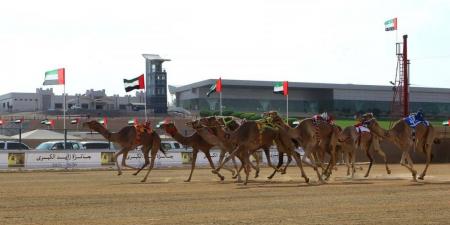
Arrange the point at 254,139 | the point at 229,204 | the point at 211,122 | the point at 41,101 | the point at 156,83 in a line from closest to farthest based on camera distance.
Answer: the point at 229,204
the point at 254,139
the point at 211,122
the point at 156,83
the point at 41,101

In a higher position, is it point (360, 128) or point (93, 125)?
point (93, 125)

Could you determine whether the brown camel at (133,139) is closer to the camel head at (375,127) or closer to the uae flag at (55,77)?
the camel head at (375,127)

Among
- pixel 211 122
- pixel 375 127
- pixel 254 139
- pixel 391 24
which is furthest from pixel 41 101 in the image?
pixel 254 139

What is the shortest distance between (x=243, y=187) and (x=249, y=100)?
86.6 meters

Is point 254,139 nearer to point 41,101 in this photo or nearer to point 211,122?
point 211,122

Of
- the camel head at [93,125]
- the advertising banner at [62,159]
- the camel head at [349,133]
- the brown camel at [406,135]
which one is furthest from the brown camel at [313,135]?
the advertising banner at [62,159]

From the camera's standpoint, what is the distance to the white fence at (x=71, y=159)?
115ft

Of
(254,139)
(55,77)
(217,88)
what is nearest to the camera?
(254,139)

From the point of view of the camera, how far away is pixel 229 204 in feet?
50.6

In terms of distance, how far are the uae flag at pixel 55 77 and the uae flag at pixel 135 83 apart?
16.5 feet

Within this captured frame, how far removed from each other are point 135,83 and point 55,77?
706 cm

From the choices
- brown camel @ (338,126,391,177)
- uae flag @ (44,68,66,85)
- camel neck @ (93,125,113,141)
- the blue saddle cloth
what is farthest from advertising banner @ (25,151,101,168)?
the blue saddle cloth

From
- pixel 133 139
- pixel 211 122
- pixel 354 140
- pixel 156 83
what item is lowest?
pixel 354 140

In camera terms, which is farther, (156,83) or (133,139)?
(156,83)
